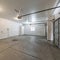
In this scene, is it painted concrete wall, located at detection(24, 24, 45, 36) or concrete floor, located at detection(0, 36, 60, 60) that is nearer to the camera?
concrete floor, located at detection(0, 36, 60, 60)

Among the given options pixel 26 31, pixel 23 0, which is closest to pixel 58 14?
pixel 23 0

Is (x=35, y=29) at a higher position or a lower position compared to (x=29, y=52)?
higher

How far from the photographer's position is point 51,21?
6723 mm

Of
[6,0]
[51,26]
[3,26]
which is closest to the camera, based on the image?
[6,0]

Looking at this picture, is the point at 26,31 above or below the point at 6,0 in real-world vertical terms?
below

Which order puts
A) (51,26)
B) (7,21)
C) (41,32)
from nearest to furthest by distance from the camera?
(51,26)
(7,21)
(41,32)

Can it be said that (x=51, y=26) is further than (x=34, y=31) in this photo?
No

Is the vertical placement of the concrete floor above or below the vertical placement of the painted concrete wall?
below

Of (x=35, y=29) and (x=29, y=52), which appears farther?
(x=35, y=29)

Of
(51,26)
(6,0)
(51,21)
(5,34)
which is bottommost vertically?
(5,34)

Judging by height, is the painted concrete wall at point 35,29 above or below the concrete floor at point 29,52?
above

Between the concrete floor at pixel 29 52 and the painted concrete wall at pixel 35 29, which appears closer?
the concrete floor at pixel 29 52

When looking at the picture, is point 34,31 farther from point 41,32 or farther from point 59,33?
point 59,33

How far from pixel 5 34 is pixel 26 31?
5544 millimetres
